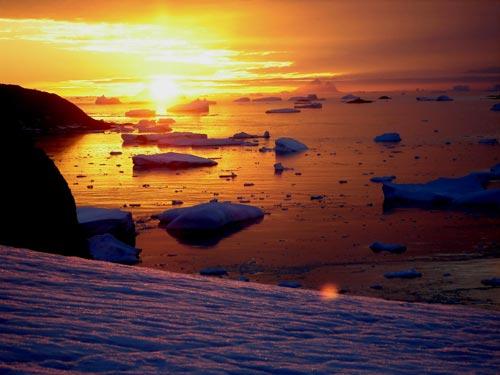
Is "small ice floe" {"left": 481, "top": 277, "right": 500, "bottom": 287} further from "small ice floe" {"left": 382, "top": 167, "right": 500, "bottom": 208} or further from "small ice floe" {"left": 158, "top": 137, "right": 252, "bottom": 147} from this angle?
"small ice floe" {"left": 158, "top": 137, "right": 252, "bottom": 147}

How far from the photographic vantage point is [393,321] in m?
4.50

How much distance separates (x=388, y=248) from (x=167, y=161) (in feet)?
41.5

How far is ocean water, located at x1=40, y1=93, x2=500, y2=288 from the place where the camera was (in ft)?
30.5

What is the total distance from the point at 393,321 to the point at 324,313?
18.8 inches

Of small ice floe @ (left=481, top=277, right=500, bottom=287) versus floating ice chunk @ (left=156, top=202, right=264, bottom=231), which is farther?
floating ice chunk @ (left=156, top=202, right=264, bottom=231)

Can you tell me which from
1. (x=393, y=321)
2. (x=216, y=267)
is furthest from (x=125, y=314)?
(x=216, y=267)

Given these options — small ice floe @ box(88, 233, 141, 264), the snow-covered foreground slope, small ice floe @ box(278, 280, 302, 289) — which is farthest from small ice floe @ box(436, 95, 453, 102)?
the snow-covered foreground slope

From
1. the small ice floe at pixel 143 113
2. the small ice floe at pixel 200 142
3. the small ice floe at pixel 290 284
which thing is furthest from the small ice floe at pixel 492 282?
the small ice floe at pixel 143 113

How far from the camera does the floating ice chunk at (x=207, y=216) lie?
37.3 ft

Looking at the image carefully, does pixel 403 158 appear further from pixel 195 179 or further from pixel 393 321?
pixel 393 321

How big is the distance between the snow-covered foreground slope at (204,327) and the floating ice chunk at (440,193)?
890cm

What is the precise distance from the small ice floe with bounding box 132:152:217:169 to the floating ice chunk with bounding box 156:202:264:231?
8.91 meters

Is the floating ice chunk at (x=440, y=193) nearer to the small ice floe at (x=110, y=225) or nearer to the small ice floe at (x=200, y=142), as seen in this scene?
the small ice floe at (x=110, y=225)

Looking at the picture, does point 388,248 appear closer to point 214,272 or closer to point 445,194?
point 214,272
